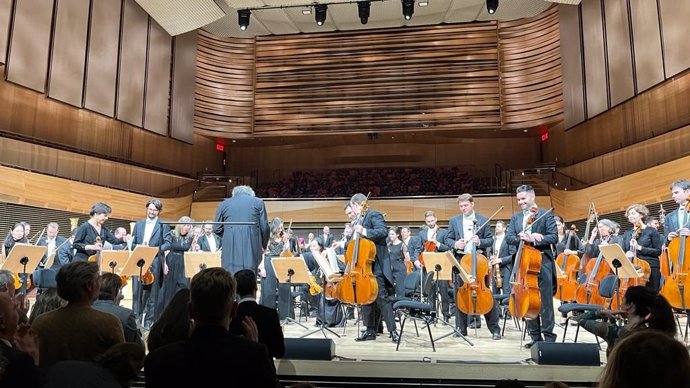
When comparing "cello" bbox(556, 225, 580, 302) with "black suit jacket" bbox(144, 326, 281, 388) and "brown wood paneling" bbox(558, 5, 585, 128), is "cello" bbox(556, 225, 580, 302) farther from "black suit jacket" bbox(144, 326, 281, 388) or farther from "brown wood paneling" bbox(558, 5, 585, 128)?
"brown wood paneling" bbox(558, 5, 585, 128)

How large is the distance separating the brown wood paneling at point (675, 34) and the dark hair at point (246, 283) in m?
9.58

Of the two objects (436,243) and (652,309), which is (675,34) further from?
(652,309)

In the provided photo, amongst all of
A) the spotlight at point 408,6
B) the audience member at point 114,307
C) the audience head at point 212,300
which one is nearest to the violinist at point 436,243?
the audience member at point 114,307

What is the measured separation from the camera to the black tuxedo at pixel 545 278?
15.6ft

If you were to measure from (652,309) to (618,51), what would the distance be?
10.7 m

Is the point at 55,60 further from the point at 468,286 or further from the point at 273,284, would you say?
the point at 468,286

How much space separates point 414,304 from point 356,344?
2.51 feet

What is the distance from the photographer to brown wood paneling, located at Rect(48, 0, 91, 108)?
11.0 m

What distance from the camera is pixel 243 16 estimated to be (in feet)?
43.0

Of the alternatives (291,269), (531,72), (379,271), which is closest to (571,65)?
(531,72)

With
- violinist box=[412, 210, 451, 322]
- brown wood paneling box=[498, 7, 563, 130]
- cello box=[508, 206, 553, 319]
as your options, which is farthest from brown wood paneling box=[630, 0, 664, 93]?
cello box=[508, 206, 553, 319]

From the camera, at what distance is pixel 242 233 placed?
5160mm

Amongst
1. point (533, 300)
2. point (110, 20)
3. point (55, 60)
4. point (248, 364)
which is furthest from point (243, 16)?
point (248, 364)

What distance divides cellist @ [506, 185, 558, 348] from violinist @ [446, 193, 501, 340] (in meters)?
0.74
